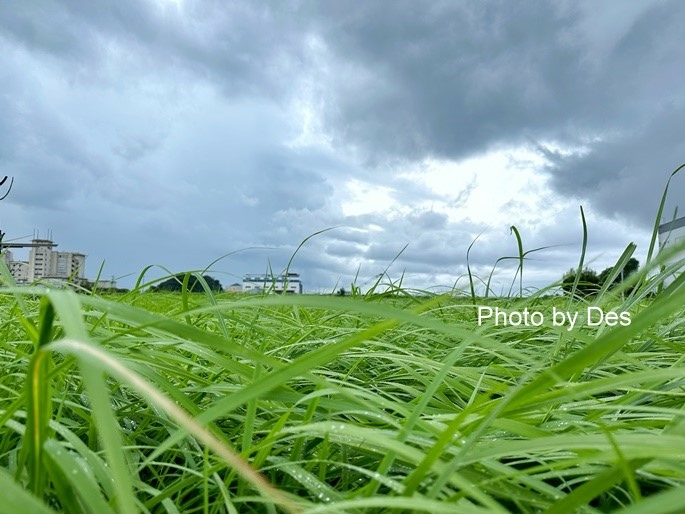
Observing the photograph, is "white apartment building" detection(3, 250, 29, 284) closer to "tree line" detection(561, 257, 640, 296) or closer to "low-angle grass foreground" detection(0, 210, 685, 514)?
"low-angle grass foreground" detection(0, 210, 685, 514)

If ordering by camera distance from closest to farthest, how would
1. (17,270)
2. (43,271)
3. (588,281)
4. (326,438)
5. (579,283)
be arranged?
1. (326,438)
2. (579,283)
3. (588,281)
4. (17,270)
5. (43,271)

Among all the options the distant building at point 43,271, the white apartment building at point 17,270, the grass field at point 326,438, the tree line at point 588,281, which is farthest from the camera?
the white apartment building at point 17,270

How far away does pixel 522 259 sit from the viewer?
59.6 inches

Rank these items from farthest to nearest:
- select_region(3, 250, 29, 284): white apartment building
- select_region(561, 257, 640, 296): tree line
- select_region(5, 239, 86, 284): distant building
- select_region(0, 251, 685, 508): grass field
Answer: select_region(3, 250, 29, 284): white apartment building
select_region(5, 239, 86, 284): distant building
select_region(561, 257, 640, 296): tree line
select_region(0, 251, 685, 508): grass field

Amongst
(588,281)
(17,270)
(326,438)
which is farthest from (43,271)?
(326,438)

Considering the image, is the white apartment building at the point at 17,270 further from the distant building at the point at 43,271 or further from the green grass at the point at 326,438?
the green grass at the point at 326,438

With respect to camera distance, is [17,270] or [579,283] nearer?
[579,283]

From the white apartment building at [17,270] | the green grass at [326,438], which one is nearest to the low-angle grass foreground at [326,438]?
the green grass at [326,438]

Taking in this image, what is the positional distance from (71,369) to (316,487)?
0.66 metres

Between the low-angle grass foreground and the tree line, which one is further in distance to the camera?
the tree line

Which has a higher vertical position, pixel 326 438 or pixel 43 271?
pixel 43 271

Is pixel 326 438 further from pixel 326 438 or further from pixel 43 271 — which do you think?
pixel 43 271

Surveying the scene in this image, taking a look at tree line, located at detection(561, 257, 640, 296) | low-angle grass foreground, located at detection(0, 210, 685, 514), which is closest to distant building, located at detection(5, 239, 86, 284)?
low-angle grass foreground, located at detection(0, 210, 685, 514)

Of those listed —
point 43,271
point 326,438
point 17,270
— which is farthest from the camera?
point 43,271
